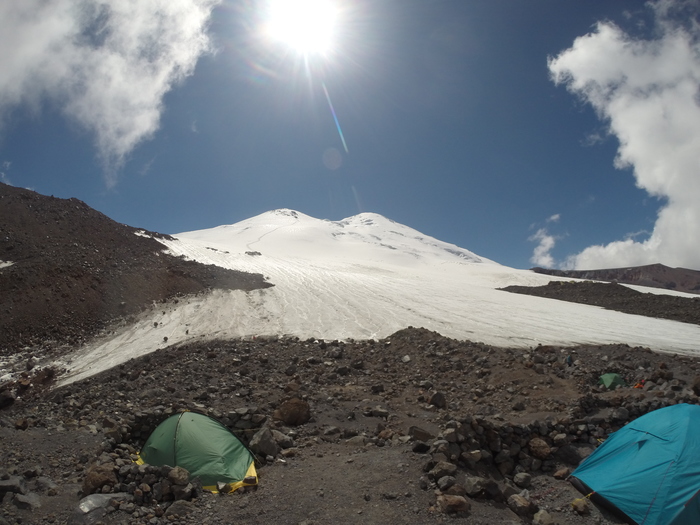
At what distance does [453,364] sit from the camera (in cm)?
1197

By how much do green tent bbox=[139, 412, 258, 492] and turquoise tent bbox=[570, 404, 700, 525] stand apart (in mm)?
5669

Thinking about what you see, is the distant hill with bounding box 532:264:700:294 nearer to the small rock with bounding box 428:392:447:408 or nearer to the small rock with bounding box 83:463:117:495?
the small rock with bounding box 428:392:447:408

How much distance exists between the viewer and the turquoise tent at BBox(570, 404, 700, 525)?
5375mm

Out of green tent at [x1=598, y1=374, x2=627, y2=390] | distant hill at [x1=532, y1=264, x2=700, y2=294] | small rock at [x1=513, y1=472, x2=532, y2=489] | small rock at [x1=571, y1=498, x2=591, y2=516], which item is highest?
distant hill at [x1=532, y1=264, x2=700, y2=294]

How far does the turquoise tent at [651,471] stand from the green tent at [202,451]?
5.67 meters

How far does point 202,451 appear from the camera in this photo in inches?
263

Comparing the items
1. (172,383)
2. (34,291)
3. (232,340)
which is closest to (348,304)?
(232,340)

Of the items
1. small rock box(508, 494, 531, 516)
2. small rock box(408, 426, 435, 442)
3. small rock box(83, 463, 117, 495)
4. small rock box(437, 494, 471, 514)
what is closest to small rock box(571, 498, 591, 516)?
small rock box(508, 494, 531, 516)

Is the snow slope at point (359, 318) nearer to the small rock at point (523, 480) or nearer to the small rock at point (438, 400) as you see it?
the small rock at point (438, 400)

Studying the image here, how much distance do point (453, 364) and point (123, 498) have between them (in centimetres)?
927

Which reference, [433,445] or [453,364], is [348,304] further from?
[433,445]

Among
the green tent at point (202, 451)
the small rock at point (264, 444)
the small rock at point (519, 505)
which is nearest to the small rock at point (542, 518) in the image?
the small rock at point (519, 505)

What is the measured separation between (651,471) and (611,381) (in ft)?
18.1

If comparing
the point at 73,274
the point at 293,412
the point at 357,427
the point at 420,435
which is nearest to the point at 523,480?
the point at 420,435
